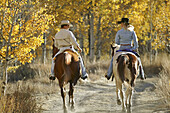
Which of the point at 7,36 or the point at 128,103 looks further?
the point at 7,36

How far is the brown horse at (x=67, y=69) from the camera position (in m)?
7.61

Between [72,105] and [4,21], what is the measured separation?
3497 millimetres

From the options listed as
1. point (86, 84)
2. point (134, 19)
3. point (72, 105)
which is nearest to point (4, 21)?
point (72, 105)

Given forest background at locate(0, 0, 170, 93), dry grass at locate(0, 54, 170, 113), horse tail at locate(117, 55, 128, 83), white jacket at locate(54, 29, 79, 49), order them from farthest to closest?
1. forest background at locate(0, 0, 170, 93)
2. white jacket at locate(54, 29, 79, 49)
3. horse tail at locate(117, 55, 128, 83)
4. dry grass at locate(0, 54, 170, 113)

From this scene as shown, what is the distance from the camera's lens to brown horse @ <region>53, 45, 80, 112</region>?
25.0 feet

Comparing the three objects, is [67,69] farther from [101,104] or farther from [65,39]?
[101,104]

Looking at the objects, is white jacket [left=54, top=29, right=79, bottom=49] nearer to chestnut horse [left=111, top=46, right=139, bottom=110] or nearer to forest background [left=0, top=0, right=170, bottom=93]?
forest background [left=0, top=0, right=170, bottom=93]

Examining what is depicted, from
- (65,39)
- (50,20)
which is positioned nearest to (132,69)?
(65,39)

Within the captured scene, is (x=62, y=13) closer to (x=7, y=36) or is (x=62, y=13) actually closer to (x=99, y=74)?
(x=99, y=74)

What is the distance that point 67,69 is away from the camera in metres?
7.61

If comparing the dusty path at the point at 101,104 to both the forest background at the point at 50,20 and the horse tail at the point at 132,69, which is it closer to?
the horse tail at the point at 132,69

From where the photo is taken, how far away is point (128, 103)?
733 cm

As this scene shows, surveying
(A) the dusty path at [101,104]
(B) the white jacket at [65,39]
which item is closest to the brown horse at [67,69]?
(B) the white jacket at [65,39]

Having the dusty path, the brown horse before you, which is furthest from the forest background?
the dusty path
